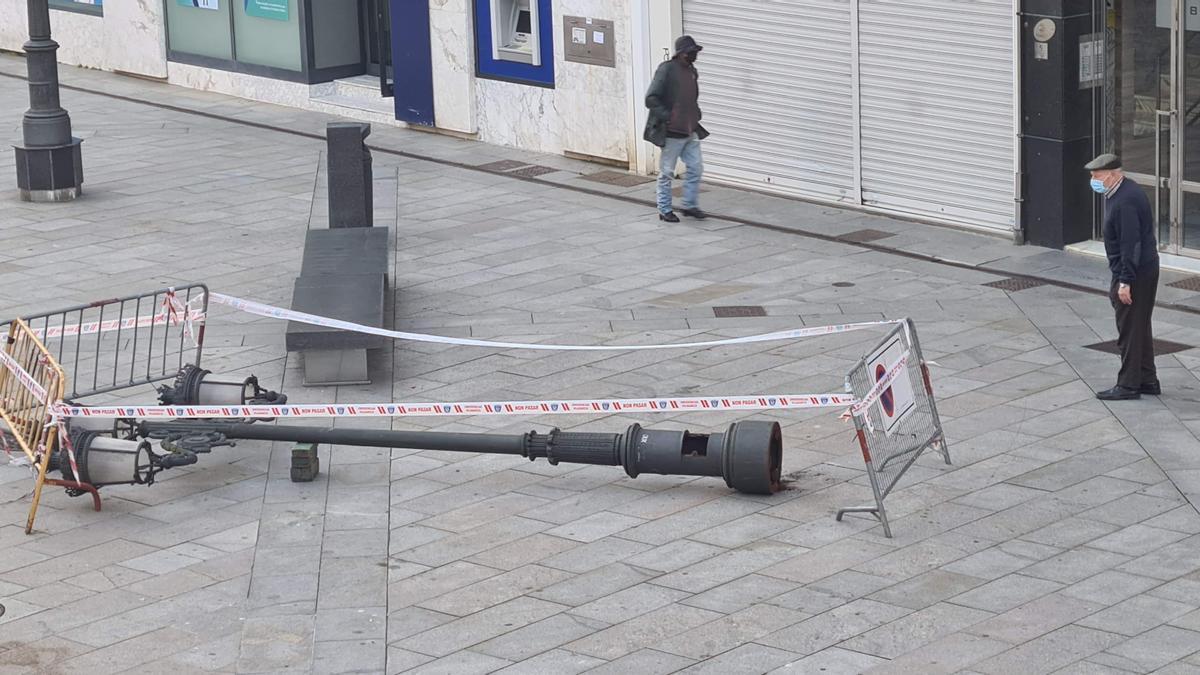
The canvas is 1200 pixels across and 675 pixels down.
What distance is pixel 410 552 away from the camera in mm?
9000

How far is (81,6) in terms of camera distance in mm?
26141

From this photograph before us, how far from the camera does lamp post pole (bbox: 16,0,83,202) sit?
1766 centimetres

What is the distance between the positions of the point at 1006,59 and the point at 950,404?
489cm

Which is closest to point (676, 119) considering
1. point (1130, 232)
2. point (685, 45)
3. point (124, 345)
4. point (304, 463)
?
point (685, 45)

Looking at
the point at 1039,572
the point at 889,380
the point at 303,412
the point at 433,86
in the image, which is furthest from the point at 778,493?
the point at 433,86

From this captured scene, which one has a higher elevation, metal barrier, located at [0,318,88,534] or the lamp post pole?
the lamp post pole

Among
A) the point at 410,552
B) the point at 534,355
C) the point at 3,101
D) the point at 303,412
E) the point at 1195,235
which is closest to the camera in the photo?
the point at 410,552

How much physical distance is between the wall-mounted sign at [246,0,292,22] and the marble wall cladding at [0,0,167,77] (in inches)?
78.9

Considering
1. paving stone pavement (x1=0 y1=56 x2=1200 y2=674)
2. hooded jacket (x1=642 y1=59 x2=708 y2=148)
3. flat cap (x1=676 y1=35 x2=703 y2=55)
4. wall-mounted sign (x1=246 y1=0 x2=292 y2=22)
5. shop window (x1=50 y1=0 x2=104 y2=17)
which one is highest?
shop window (x1=50 y1=0 x2=104 y2=17)

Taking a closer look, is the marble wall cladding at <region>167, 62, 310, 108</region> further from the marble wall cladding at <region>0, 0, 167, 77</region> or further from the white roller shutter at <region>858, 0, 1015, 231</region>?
the white roller shutter at <region>858, 0, 1015, 231</region>

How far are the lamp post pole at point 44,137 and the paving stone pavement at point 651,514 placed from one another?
2.48m

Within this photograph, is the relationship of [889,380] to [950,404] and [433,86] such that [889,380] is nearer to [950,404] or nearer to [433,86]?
[950,404]

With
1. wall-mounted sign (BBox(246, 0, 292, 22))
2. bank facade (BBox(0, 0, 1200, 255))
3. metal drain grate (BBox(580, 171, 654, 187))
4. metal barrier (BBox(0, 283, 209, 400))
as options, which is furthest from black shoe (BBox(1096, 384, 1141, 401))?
wall-mounted sign (BBox(246, 0, 292, 22))

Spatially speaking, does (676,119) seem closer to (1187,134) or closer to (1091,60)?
(1091,60)
